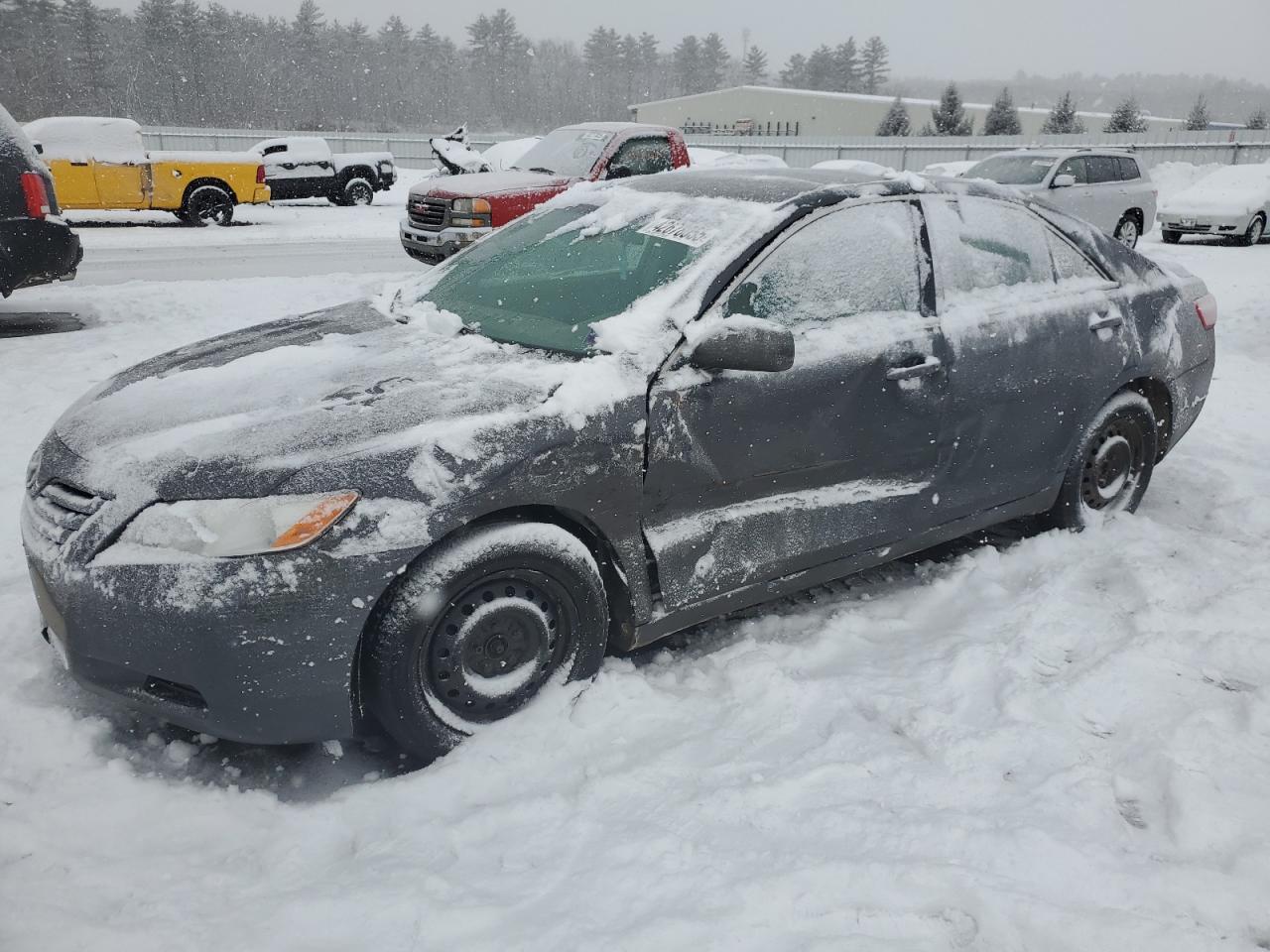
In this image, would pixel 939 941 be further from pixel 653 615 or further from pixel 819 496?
pixel 819 496

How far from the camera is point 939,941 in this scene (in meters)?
2.12

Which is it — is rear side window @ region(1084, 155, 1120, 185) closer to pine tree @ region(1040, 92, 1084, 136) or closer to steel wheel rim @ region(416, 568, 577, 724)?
steel wheel rim @ region(416, 568, 577, 724)

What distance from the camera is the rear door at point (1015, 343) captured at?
3.73 m

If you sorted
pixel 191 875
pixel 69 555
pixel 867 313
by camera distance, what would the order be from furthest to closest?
1. pixel 867 313
2. pixel 69 555
3. pixel 191 875

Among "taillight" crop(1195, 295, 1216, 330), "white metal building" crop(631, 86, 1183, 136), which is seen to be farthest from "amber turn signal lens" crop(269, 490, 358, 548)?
"white metal building" crop(631, 86, 1183, 136)

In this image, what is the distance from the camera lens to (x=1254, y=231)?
54.3 ft

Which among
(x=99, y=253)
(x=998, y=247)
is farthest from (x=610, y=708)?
(x=99, y=253)

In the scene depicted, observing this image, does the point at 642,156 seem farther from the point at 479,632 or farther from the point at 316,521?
the point at 316,521

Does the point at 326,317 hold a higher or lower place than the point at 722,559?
higher

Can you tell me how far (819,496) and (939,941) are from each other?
1585 mm

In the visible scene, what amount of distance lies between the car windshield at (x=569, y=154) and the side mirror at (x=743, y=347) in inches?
343

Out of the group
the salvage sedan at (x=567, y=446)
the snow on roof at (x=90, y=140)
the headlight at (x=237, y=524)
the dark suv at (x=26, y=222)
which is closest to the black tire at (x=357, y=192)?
the snow on roof at (x=90, y=140)

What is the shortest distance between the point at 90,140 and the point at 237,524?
1620 cm

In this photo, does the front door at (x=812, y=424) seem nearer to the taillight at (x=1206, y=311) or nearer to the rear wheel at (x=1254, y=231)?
the taillight at (x=1206, y=311)
